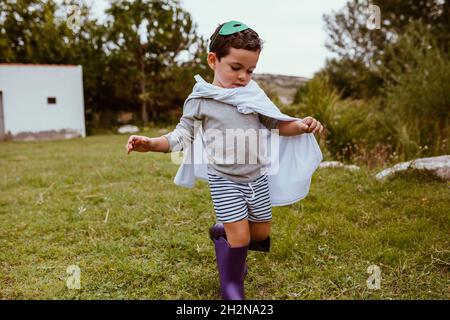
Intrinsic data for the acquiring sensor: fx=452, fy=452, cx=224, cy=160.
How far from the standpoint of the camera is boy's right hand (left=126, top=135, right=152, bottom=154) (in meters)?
2.27

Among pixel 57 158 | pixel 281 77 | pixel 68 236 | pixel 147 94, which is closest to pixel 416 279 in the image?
pixel 68 236

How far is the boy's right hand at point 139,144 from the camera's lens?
7.44ft

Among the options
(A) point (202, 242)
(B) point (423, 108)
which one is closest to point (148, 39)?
(B) point (423, 108)

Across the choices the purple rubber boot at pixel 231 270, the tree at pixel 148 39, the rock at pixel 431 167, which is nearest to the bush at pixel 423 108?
the rock at pixel 431 167


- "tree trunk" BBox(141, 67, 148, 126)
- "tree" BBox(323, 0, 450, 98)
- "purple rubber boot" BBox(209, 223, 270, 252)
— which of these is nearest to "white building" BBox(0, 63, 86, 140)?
"tree trunk" BBox(141, 67, 148, 126)

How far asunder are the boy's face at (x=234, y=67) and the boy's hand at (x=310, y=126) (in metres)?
0.38

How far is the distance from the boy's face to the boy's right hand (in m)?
0.49

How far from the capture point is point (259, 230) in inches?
102

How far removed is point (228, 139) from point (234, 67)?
37 centimetres

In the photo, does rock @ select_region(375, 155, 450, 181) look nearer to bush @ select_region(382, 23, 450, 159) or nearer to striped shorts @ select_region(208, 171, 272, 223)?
bush @ select_region(382, 23, 450, 159)

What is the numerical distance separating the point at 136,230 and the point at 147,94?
12.8 meters

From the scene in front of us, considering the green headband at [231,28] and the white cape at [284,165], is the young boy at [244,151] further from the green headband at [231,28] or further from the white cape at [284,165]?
the white cape at [284,165]
